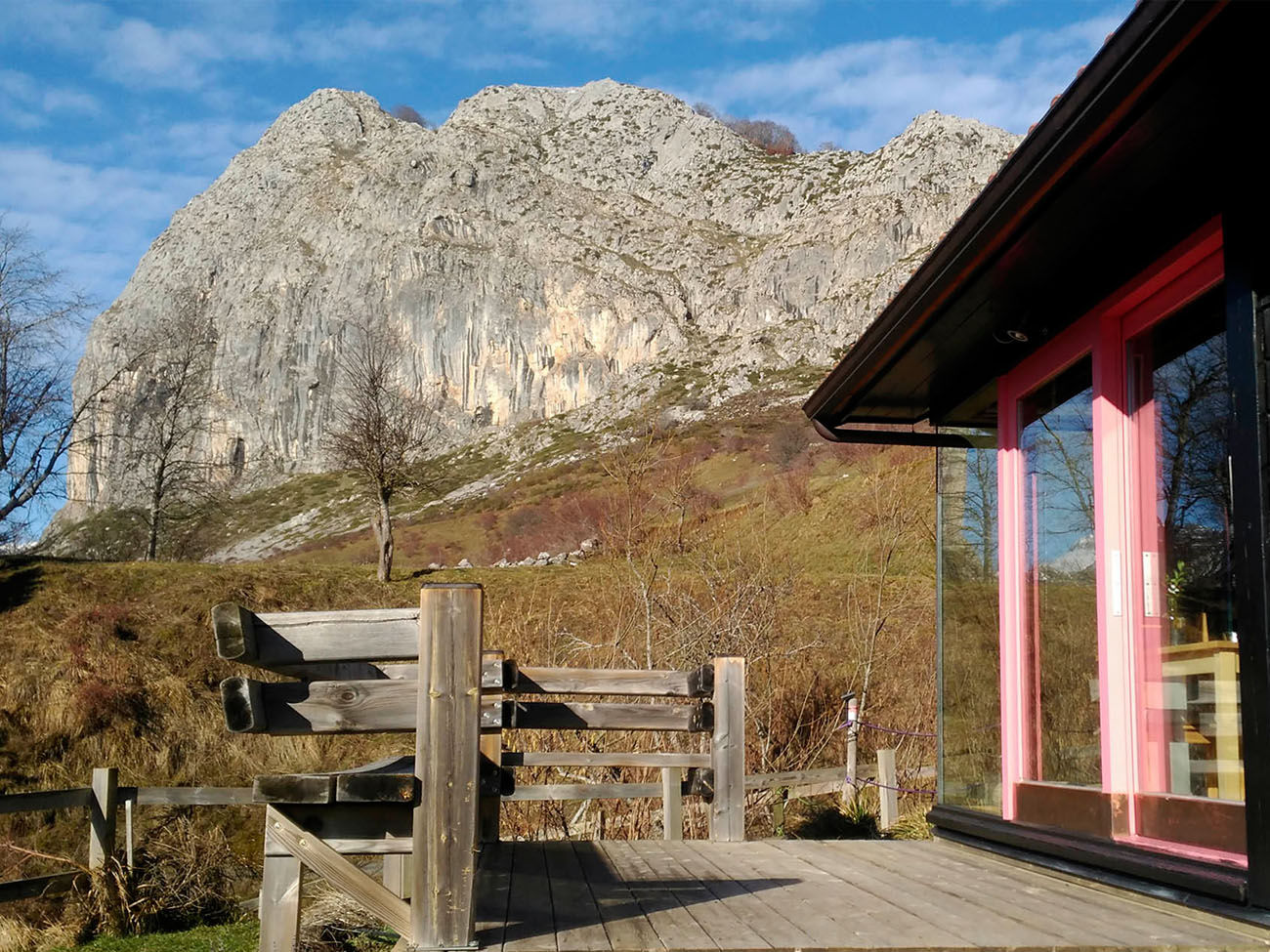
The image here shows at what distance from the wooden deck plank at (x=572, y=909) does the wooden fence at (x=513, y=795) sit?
160cm

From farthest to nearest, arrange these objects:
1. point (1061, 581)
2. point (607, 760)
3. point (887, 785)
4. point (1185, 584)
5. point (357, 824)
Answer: point (887, 785)
point (607, 760)
point (1061, 581)
point (1185, 584)
point (357, 824)

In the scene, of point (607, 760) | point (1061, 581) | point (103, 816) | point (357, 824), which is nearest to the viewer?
point (357, 824)

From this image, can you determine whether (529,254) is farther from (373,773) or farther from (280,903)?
(280,903)

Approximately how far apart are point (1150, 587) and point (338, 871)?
3076 millimetres

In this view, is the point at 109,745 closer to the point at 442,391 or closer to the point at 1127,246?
the point at 1127,246

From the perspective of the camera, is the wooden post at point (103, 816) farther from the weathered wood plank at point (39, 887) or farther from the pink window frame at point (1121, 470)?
the pink window frame at point (1121, 470)

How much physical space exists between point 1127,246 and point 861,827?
22.2 ft

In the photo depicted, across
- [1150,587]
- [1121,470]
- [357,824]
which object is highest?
[1121,470]

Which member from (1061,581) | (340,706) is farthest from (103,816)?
(1061,581)

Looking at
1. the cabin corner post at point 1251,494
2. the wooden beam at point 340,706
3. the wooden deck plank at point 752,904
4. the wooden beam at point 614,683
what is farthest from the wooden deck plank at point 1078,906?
the wooden beam at point 340,706

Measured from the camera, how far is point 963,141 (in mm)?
89562

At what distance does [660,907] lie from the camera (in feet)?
12.7

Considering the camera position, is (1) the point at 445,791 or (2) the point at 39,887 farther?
(2) the point at 39,887

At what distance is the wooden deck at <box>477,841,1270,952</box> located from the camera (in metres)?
3.22
